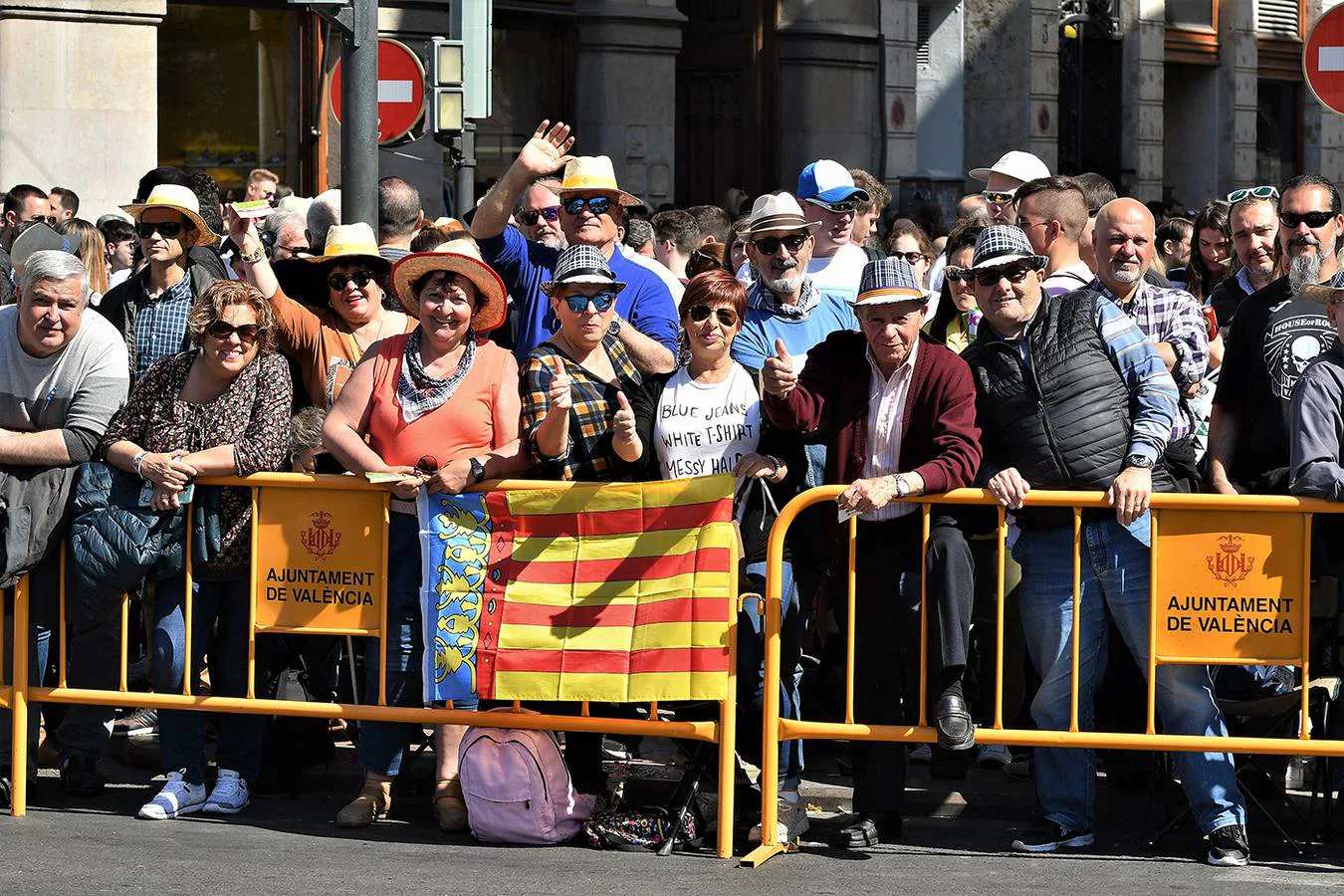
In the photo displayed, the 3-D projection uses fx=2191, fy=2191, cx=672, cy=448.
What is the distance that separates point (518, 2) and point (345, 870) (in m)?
14.6

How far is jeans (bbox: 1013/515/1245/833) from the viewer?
7.62 meters

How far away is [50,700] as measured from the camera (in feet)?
27.3

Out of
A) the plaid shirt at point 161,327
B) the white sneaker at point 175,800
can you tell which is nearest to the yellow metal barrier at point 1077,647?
the white sneaker at point 175,800

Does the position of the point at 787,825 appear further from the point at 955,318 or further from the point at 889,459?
the point at 955,318

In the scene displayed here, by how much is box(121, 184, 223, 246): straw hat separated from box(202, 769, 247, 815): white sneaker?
2.47 m

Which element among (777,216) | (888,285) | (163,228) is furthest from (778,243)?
(163,228)

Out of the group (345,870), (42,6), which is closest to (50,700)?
(345,870)

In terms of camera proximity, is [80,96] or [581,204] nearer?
[581,204]

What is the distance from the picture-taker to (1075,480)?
7.69m

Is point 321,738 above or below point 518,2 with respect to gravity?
below

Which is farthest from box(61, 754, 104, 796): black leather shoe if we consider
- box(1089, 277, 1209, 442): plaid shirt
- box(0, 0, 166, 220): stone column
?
box(0, 0, 166, 220): stone column

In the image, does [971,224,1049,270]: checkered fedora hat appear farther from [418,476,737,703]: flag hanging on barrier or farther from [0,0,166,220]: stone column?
[0,0,166,220]: stone column

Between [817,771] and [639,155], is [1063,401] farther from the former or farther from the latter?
[639,155]

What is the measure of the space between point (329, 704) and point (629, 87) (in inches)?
545
